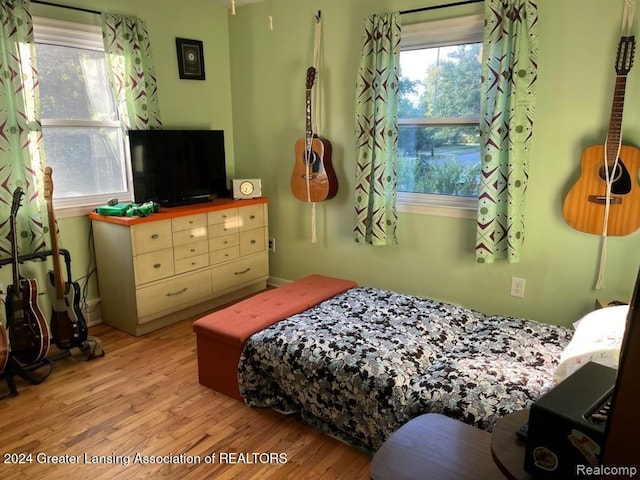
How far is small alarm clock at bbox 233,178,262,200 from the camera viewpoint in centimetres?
385

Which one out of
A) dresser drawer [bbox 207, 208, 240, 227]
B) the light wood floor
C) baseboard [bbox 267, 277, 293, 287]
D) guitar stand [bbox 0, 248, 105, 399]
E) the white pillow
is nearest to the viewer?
the white pillow

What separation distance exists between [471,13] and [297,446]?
2.67 m

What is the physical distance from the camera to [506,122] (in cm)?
278

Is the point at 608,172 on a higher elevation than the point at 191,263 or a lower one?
higher

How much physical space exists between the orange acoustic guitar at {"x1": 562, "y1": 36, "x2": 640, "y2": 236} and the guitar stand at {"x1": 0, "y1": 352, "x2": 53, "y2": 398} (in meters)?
3.14

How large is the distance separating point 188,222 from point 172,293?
517 millimetres

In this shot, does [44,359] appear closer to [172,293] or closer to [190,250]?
[172,293]

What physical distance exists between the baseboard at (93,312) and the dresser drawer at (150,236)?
26.2 inches

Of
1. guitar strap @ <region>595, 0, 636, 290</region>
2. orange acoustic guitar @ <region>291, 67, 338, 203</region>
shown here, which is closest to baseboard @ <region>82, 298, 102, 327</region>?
orange acoustic guitar @ <region>291, 67, 338, 203</region>

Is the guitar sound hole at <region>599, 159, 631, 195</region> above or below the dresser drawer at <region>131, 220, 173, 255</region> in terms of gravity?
above

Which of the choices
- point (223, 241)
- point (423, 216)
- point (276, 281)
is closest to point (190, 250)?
point (223, 241)

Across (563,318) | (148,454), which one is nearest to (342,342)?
(148,454)

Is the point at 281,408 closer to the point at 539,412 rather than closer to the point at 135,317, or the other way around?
the point at 135,317

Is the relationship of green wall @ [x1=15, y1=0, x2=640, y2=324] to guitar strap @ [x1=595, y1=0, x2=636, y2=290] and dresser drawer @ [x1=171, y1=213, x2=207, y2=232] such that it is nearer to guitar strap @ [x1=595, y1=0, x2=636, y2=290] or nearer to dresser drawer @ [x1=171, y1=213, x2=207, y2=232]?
guitar strap @ [x1=595, y1=0, x2=636, y2=290]
